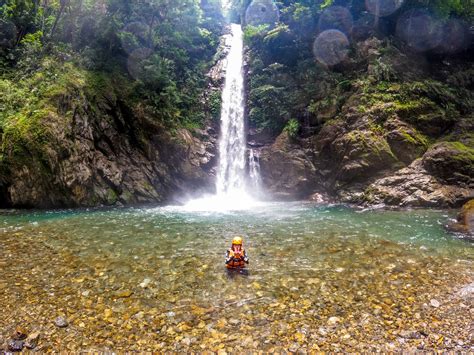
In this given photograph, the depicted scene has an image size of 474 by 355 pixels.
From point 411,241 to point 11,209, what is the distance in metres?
17.3

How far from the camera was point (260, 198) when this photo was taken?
2141cm

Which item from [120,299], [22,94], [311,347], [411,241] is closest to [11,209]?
[22,94]

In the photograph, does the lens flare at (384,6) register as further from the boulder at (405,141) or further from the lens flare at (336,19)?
the boulder at (405,141)

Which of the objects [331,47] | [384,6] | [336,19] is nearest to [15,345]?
[331,47]

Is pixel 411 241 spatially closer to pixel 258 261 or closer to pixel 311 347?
pixel 258 261

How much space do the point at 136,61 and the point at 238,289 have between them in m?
21.8

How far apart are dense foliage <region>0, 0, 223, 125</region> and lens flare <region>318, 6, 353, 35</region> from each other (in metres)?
11.6

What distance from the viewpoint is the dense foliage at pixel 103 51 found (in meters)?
18.4

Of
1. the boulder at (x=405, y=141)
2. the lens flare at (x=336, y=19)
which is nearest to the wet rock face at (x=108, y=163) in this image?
the boulder at (x=405, y=141)

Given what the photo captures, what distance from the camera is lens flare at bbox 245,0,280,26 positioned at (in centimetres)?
3247

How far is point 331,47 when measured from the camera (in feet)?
75.0

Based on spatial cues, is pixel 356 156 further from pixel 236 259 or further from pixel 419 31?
pixel 236 259

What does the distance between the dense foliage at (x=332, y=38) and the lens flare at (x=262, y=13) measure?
697 cm

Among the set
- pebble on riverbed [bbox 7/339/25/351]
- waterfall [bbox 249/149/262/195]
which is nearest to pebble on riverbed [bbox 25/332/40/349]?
pebble on riverbed [bbox 7/339/25/351]
